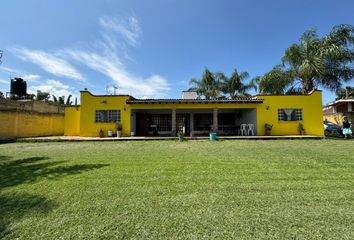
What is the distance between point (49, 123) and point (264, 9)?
2228 centimetres

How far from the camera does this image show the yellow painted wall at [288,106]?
17.2 metres

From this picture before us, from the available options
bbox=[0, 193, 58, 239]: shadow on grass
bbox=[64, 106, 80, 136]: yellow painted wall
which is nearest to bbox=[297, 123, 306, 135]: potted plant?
bbox=[0, 193, 58, 239]: shadow on grass

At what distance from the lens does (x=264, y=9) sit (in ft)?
46.6

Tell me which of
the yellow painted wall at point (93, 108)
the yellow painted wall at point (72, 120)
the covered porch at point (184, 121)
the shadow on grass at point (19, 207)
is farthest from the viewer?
the covered porch at point (184, 121)

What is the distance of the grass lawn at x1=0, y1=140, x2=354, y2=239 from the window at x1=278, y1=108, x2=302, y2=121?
11800 millimetres

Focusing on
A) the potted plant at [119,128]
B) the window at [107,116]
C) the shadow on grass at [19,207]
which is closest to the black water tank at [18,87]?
the window at [107,116]

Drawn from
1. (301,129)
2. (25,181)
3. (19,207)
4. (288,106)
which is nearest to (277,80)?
(288,106)

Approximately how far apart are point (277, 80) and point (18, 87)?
31770mm

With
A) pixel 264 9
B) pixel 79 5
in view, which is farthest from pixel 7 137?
pixel 264 9

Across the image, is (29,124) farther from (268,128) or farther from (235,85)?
(235,85)

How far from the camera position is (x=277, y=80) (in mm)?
21094

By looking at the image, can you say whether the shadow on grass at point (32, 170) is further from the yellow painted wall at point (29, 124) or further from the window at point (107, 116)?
the yellow painted wall at point (29, 124)

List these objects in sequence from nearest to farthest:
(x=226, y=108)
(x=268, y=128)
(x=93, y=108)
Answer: (x=268, y=128) < (x=226, y=108) < (x=93, y=108)

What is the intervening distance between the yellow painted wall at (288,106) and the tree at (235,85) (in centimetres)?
999
